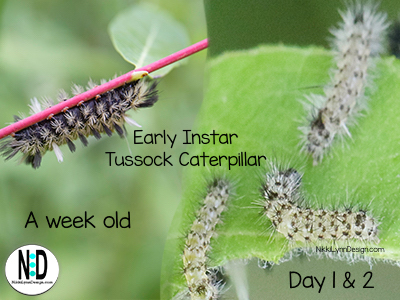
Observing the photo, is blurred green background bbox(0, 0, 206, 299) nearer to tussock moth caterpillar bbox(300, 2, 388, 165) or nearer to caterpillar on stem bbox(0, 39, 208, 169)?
caterpillar on stem bbox(0, 39, 208, 169)

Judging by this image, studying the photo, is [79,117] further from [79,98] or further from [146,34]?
[146,34]

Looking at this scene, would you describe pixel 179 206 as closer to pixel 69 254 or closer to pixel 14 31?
pixel 69 254

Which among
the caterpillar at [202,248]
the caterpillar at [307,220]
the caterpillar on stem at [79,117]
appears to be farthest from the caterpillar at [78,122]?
the caterpillar at [307,220]

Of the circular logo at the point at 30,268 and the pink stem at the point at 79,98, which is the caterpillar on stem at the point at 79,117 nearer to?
the pink stem at the point at 79,98

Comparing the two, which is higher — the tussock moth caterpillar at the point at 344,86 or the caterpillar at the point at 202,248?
the tussock moth caterpillar at the point at 344,86

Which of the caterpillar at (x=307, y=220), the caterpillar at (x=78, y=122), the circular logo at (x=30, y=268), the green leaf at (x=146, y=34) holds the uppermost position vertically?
the green leaf at (x=146, y=34)
